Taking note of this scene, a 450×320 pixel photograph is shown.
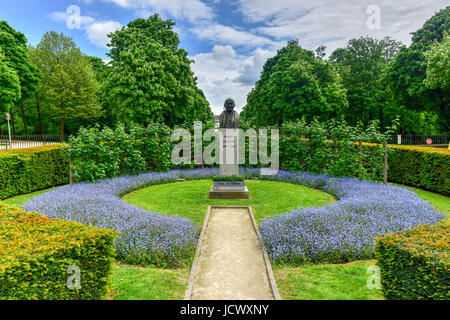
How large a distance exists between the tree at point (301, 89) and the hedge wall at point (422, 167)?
51.3 ft

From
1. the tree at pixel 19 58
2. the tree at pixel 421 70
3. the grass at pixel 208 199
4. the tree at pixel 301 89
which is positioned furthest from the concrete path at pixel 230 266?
the tree at pixel 19 58

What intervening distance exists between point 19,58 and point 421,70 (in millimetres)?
43405

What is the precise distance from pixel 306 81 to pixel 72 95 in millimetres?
30221

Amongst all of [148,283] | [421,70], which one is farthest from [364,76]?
Result: [148,283]

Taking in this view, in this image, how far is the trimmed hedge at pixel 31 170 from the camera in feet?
39.4

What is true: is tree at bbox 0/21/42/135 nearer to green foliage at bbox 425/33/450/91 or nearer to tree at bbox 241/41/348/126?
tree at bbox 241/41/348/126

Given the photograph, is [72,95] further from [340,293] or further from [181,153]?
[340,293]

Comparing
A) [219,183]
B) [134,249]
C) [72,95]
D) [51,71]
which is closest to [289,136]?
[219,183]

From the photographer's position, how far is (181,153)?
59.1 ft

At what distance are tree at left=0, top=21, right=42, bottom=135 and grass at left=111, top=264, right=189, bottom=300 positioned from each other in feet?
117

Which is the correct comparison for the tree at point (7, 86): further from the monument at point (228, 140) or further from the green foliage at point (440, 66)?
the green foliage at point (440, 66)

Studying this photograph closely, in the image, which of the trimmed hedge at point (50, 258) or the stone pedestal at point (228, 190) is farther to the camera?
the stone pedestal at point (228, 190)

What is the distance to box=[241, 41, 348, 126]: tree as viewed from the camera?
2978 cm

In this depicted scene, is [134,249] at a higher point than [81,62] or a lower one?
lower
